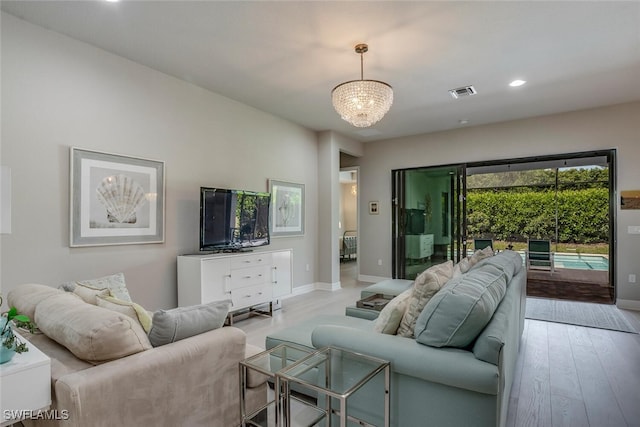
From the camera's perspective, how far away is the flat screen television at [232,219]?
384 centimetres

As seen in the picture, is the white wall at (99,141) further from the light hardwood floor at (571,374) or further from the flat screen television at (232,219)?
the light hardwood floor at (571,374)

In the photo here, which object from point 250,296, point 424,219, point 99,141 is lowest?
point 250,296

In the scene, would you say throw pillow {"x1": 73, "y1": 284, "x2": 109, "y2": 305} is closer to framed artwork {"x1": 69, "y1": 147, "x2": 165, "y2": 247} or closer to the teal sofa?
framed artwork {"x1": 69, "y1": 147, "x2": 165, "y2": 247}

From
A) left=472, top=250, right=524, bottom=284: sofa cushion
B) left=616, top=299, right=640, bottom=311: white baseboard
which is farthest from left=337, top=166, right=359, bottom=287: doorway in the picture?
left=616, top=299, right=640, bottom=311: white baseboard

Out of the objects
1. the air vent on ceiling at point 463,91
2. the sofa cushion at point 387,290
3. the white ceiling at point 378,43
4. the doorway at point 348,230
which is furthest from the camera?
the doorway at point 348,230

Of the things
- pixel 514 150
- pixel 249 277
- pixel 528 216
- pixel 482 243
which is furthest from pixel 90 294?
pixel 528 216

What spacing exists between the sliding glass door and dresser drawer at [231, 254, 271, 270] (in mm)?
3111

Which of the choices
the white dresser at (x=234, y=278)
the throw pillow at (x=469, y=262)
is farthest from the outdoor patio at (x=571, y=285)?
the white dresser at (x=234, y=278)

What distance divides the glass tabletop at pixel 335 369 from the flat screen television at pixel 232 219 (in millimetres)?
2540

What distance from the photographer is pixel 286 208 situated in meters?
5.31

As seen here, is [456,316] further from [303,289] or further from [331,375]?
[303,289]

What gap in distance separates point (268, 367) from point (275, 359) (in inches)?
4.7

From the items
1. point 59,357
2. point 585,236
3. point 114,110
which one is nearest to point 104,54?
point 114,110

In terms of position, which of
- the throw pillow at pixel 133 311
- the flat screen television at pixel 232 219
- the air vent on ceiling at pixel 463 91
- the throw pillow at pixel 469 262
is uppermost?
the air vent on ceiling at pixel 463 91
